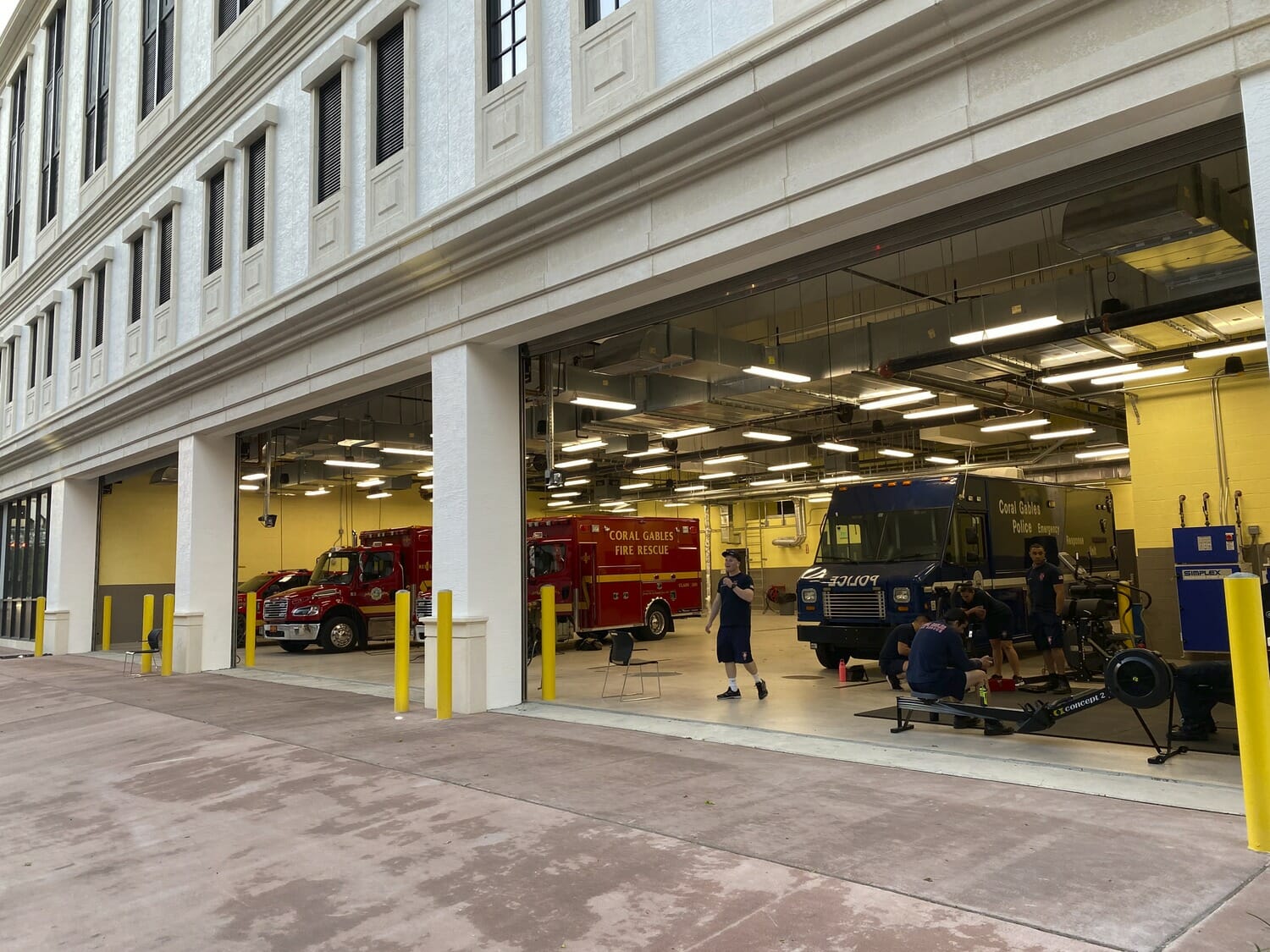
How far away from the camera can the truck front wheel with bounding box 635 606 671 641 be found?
22.7 metres

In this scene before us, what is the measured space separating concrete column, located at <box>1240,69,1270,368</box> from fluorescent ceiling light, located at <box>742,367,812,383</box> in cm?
881

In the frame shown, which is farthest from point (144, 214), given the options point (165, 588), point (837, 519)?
point (837, 519)

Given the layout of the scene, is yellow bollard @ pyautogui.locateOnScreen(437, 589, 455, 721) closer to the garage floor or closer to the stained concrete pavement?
the garage floor

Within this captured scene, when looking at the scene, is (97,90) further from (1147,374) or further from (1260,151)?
(1260,151)

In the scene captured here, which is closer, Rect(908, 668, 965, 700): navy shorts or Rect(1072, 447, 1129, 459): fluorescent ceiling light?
Rect(908, 668, 965, 700): navy shorts

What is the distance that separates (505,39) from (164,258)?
11.5 meters

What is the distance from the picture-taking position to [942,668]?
350 inches

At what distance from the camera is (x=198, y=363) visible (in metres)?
16.6

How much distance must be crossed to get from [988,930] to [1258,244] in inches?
167

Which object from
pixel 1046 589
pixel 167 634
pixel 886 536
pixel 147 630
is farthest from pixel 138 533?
pixel 1046 589

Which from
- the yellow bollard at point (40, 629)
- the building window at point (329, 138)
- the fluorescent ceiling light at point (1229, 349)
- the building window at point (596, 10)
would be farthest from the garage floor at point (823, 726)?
the yellow bollard at point (40, 629)

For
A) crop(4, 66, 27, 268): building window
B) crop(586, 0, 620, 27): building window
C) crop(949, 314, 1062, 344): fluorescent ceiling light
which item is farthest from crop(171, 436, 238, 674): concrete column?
crop(4, 66, 27, 268): building window

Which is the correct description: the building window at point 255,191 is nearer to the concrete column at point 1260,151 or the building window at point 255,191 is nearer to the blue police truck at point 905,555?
the blue police truck at point 905,555

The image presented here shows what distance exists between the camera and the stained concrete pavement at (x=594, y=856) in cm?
428
